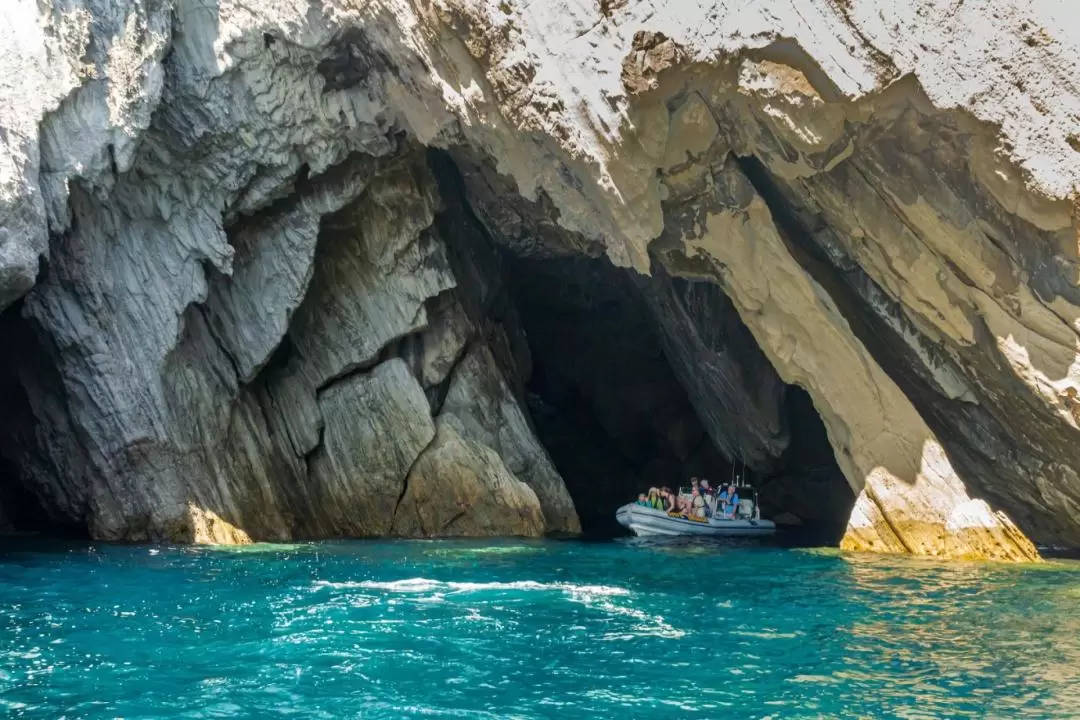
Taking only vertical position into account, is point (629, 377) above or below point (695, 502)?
above

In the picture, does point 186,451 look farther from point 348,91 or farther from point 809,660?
point 809,660

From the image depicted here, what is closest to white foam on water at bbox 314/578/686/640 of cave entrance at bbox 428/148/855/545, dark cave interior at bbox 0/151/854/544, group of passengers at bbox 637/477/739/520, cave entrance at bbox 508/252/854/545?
dark cave interior at bbox 0/151/854/544

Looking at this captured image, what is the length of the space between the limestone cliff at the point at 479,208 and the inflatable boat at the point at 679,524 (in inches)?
62.8

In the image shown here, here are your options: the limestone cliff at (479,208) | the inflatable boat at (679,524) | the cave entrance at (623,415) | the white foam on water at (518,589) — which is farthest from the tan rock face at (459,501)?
the white foam on water at (518,589)

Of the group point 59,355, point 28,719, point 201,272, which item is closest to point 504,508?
point 201,272

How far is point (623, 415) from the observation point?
30234mm

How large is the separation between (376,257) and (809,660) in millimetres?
14058

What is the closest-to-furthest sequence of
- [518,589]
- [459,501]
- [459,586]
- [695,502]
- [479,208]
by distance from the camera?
[518,589]
[459,586]
[459,501]
[479,208]
[695,502]

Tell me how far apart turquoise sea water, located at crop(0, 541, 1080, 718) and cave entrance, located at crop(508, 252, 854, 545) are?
1243cm

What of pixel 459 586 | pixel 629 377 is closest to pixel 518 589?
pixel 459 586

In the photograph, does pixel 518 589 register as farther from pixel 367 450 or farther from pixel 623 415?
pixel 623 415

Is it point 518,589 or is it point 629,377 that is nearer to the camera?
point 518,589

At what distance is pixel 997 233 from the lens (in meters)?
15.0

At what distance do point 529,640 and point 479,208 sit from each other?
1473cm
